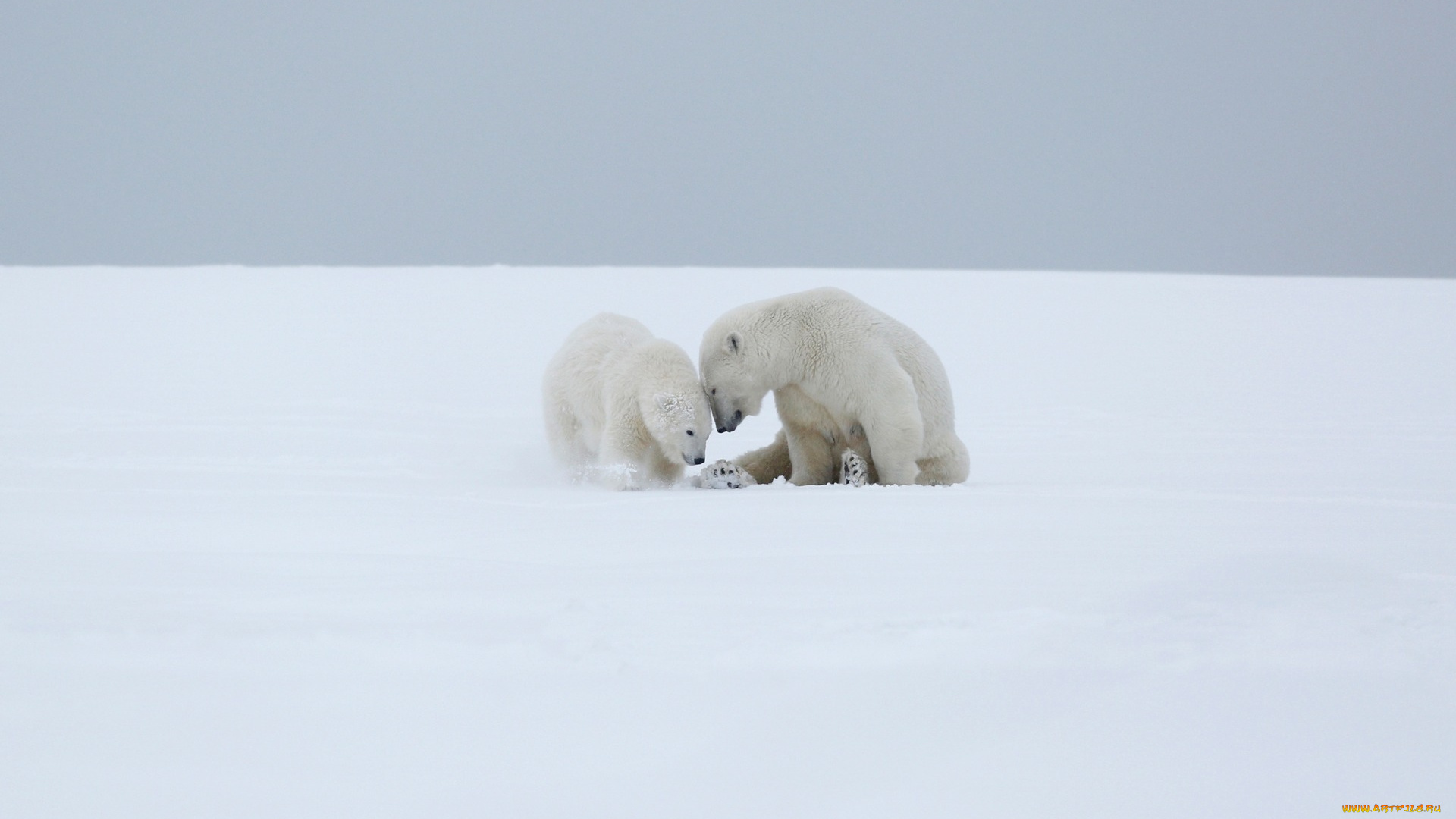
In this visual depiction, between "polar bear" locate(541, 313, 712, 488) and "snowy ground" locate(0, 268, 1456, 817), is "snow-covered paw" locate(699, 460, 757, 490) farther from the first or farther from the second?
"snowy ground" locate(0, 268, 1456, 817)

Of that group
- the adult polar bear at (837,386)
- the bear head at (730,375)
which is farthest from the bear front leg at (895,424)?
the bear head at (730,375)

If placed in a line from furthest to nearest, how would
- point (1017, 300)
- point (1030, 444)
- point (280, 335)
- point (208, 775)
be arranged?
point (1017, 300), point (280, 335), point (1030, 444), point (208, 775)

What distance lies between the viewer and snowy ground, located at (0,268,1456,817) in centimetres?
189

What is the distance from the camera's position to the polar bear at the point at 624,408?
194 inches

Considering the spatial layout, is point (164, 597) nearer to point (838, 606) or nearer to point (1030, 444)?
point (838, 606)

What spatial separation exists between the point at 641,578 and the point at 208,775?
1.29 meters

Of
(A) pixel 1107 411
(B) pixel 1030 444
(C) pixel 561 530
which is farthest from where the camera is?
(A) pixel 1107 411

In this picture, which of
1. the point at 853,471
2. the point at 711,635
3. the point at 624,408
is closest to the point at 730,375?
the point at 624,408

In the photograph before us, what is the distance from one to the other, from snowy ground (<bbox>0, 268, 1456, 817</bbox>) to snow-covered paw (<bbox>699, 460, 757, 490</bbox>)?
0.88ft

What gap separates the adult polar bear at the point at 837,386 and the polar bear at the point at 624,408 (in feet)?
0.68

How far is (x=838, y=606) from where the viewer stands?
8.92ft

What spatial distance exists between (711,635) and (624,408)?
259cm

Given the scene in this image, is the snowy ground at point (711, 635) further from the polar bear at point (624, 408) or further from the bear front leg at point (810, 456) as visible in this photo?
the bear front leg at point (810, 456)

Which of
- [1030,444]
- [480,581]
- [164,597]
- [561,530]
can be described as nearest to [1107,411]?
[1030,444]
